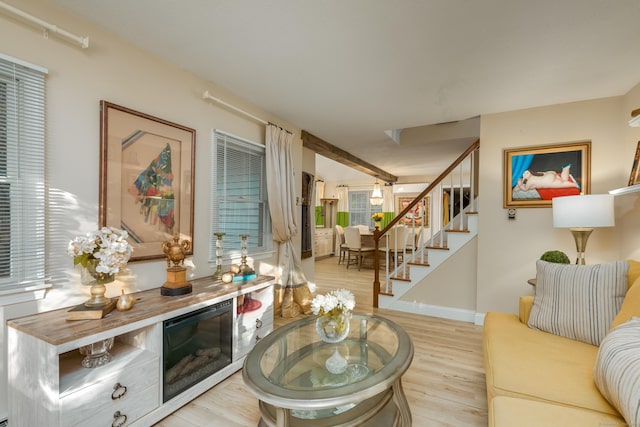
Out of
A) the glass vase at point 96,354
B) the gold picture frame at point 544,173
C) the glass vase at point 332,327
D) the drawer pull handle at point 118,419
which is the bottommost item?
the drawer pull handle at point 118,419

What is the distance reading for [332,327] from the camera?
5.88 feet

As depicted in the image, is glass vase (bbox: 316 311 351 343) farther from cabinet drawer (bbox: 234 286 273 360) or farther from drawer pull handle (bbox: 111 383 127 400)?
drawer pull handle (bbox: 111 383 127 400)

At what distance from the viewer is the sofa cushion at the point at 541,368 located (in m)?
1.24

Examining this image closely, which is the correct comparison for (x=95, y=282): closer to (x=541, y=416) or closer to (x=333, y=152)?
(x=541, y=416)

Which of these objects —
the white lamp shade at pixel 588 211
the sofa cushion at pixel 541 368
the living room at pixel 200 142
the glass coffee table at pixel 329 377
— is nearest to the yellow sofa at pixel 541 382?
the sofa cushion at pixel 541 368

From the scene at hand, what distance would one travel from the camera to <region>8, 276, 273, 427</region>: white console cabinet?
1.37 meters

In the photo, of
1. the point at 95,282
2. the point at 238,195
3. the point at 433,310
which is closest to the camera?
the point at 95,282

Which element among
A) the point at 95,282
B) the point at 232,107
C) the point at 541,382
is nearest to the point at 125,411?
the point at 95,282

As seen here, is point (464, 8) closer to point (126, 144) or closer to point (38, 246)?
point (126, 144)

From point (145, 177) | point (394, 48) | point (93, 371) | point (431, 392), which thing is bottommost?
point (431, 392)

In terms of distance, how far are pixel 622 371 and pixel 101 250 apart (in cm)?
240

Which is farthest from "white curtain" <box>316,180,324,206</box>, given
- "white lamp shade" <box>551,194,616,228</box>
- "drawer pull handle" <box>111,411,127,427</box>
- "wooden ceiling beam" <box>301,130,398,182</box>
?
"drawer pull handle" <box>111,411,127,427</box>

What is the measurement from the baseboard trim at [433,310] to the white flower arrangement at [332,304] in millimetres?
2380

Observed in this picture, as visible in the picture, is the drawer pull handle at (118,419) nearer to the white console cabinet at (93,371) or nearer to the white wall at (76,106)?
the white console cabinet at (93,371)
